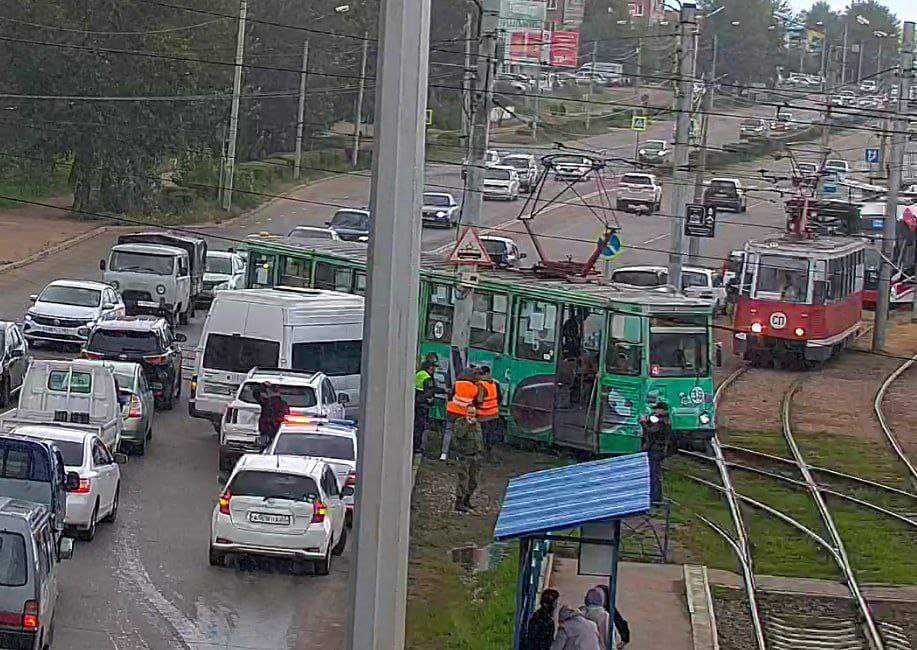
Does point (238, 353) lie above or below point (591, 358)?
below

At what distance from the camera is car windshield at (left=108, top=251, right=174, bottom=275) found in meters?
34.6

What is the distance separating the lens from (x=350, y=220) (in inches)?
1843

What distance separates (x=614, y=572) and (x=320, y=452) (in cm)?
726

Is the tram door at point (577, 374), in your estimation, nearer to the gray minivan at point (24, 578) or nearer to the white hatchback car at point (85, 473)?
the white hatchback car at point (85, 473)

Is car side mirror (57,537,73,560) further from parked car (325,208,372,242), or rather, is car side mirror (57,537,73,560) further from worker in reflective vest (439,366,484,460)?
parked car (325,208,372,242)

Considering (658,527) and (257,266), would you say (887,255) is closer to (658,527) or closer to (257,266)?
(257,266)

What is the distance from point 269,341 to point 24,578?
1251 centimetres

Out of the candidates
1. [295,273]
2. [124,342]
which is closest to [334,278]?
[295,273]

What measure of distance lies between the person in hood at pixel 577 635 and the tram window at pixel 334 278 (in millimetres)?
18337

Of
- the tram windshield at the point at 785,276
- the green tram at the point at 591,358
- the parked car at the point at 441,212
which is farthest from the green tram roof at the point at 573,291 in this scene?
the parked car at the point at 441,212

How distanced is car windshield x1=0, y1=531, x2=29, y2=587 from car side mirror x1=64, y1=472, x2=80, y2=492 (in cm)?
457

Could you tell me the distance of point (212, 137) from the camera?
187 ft

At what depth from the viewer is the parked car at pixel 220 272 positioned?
38625 millimetres

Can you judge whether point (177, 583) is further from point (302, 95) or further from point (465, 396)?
point (302, 95)
